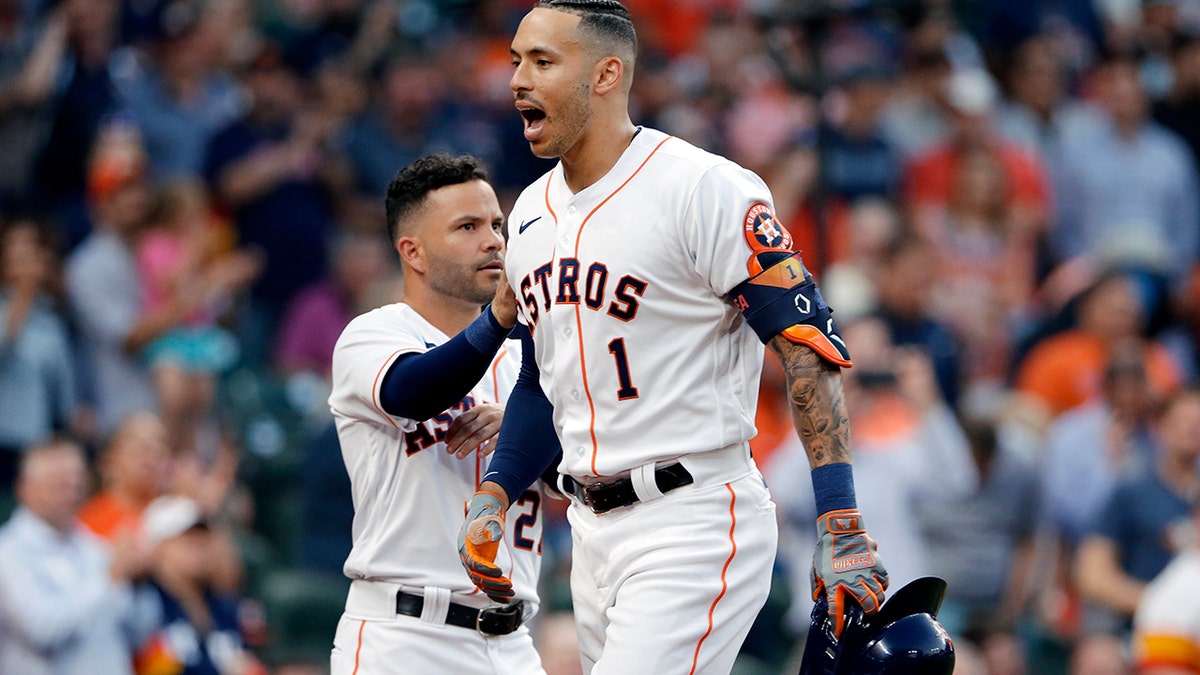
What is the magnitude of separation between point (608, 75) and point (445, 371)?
2.82ft

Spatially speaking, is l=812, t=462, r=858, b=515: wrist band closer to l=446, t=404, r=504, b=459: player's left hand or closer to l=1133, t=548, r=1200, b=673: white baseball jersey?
l=446, t=404, r=504, b=459: player's left hand

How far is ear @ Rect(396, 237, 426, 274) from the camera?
4582 millimetres

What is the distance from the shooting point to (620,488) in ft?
12.3

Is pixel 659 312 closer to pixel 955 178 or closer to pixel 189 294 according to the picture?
pixel 189 294

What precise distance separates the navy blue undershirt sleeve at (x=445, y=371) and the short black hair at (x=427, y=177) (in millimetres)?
581

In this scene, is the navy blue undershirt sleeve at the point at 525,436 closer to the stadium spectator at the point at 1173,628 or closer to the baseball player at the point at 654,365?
the baseball player at the point at 654,365

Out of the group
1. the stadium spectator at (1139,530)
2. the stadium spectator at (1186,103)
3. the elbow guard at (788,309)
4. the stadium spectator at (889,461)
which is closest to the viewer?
the elbow guard at (788,309)

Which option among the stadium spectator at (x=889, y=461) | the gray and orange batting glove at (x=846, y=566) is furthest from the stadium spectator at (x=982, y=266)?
the gray and orange batting glove at (x=846, y=566)

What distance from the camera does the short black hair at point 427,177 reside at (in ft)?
15.0

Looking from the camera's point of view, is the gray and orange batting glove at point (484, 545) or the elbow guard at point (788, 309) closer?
the elbow guard at point (788, 309)

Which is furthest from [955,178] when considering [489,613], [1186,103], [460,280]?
[489,613]

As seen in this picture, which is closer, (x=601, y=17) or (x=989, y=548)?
(x=601, y=17)

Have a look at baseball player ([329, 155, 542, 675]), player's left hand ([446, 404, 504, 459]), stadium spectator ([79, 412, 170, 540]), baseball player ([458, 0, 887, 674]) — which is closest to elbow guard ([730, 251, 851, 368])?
baseball player ([458, 0, 887, 674])

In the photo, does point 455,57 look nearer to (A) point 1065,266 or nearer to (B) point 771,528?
(A) point 1065,266
